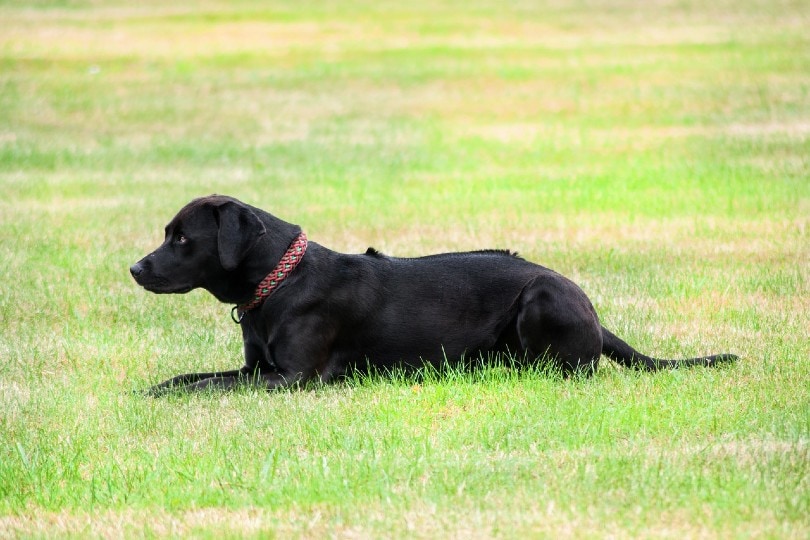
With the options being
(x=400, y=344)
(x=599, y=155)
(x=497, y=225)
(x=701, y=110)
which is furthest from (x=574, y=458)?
(x=701, y=110)

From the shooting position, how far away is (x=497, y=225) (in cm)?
1356

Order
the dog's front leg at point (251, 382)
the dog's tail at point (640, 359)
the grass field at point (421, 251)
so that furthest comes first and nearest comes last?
the dog's tail at point (640, 359), the dog's front leg at point (251, 382), the grass field at point (421, 251)

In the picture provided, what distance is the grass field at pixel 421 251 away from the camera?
215 inches

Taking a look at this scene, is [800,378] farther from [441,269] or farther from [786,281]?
[786,281]

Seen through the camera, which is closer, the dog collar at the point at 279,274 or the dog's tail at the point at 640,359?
the dog collar at the point at 279,274

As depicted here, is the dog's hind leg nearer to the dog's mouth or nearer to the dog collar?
the dog collar

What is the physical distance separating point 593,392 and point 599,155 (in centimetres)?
1220

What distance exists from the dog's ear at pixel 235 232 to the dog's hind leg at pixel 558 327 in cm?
149

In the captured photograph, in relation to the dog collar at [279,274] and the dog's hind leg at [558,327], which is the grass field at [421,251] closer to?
the dog's hind leg at [558,327]

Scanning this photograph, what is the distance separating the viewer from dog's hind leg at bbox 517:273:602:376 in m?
7.23

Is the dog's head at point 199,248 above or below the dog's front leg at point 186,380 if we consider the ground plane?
above

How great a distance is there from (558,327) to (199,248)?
1.98 metres

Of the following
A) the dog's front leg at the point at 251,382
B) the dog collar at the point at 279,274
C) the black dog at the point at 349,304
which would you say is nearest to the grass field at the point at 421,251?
the dog's front leg at the point at 251,382

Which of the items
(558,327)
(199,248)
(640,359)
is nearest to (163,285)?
(199,248)
